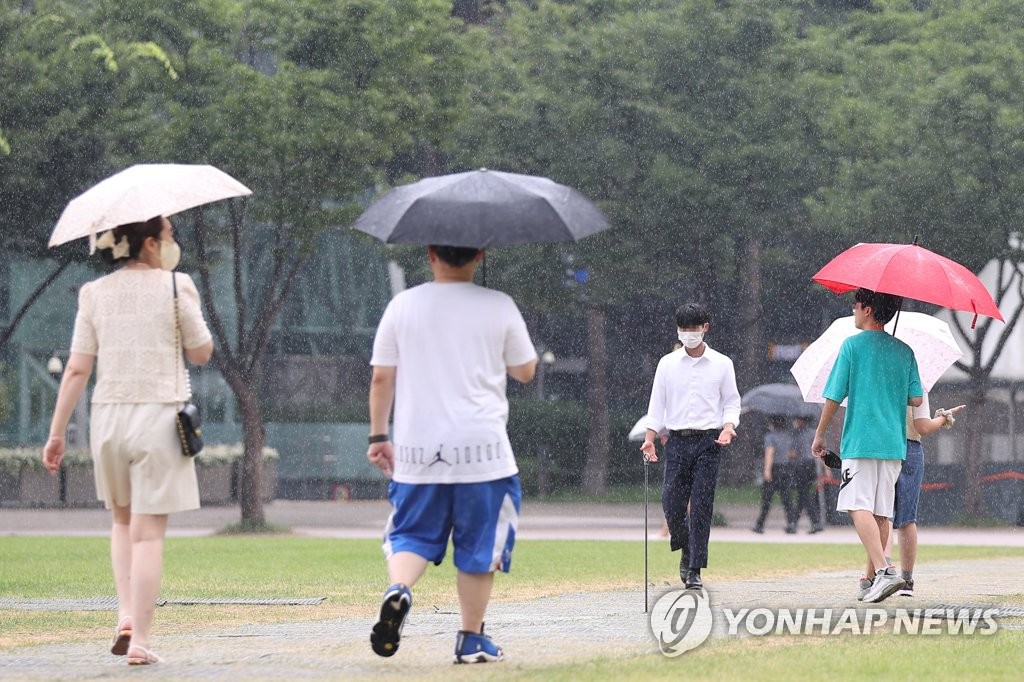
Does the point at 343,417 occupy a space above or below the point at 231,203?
below

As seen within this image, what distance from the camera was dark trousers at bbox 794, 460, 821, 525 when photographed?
2477 cm

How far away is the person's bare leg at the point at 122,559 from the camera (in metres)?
7.06

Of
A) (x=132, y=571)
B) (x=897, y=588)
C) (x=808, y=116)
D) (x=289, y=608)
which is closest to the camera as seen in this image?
Result: (x=132, y=571)

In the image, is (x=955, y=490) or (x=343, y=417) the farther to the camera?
(x=343, y=417)

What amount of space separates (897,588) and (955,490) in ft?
62.5

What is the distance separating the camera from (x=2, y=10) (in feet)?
77.7

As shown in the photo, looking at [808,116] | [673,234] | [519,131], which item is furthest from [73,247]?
[808,116]

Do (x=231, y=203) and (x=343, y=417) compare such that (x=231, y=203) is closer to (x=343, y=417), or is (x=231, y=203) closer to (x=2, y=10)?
(x=2, y=10)

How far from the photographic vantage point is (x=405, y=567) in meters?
6.68

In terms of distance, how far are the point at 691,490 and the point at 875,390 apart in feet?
6.55

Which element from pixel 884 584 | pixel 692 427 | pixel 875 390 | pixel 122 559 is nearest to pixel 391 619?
pixel 122 559

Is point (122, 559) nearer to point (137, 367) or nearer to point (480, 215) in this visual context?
point (137, 367)

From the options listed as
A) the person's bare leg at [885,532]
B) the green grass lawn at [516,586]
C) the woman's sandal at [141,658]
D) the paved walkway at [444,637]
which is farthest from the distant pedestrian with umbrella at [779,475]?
the woman's sandal at [141,658]

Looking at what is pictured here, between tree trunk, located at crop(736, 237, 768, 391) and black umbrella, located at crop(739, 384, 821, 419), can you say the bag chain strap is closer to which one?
black umbrella, located at crop(739, 384, 821, 419)
